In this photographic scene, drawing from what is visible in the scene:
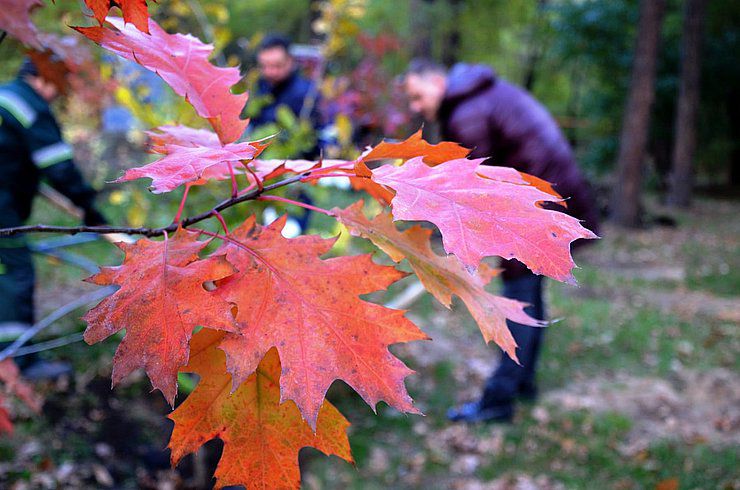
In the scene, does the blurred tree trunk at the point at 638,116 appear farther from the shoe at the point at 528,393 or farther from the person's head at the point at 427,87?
the person's head at the point at 427,87

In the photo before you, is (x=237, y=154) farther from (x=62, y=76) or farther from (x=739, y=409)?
(x=739, y=409)

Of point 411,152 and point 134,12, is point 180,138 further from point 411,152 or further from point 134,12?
point 411,152

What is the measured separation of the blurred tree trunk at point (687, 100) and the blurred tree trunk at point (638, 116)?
1866 millimetres

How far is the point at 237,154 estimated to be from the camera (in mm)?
777

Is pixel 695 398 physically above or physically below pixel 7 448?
below

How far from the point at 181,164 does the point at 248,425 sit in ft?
1.22

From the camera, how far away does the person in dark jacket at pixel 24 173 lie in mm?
3258

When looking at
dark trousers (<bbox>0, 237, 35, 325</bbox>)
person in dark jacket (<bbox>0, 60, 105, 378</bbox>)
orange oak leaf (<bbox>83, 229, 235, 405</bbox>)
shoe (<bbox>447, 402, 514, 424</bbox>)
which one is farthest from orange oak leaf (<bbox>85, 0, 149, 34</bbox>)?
shoe (<bbox>447, 402, 514, 424</bbox>)

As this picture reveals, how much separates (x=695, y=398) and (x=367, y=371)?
4263 millimetres

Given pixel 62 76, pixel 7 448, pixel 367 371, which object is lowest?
pixel 7 448

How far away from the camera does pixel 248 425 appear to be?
0.83 m

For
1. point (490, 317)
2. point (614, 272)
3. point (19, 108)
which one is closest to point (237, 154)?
point (490, 317)

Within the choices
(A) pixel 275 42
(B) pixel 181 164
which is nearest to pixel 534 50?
(A) pixel 275 42

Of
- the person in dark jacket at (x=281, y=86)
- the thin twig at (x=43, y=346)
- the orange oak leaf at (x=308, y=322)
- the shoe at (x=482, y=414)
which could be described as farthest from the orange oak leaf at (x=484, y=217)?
the person in dark jacket at (x=281, y=86)
